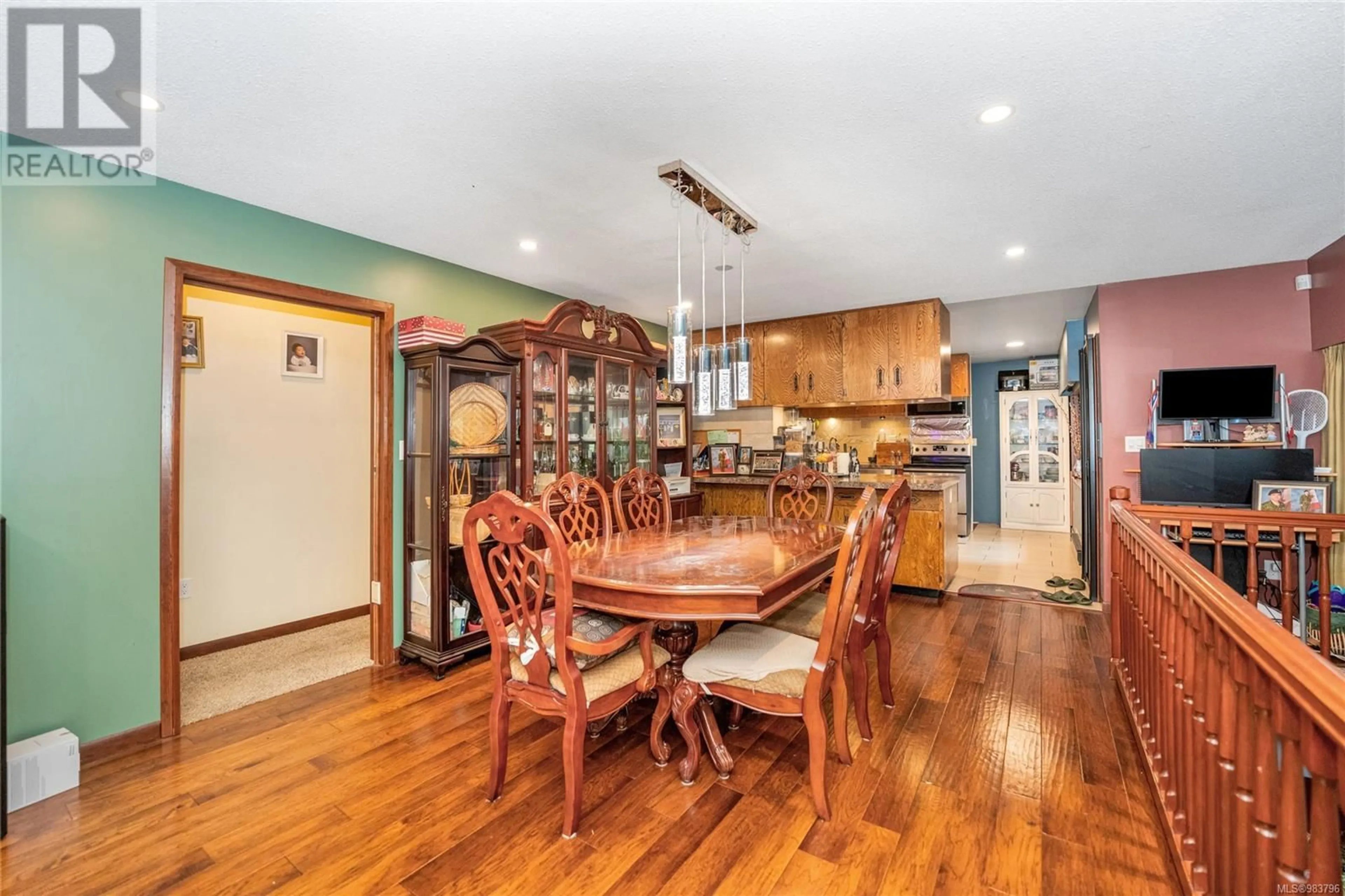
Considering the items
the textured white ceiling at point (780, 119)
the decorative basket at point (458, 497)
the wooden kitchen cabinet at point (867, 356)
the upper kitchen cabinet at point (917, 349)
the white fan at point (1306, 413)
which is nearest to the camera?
the textured white ceiling at point (780, 119)

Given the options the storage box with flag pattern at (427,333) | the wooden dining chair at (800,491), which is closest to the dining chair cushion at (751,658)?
the wooden dining chair at (800,491)

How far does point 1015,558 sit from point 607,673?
5469mm

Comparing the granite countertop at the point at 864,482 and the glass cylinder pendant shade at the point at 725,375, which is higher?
the glass cylinder pendant shade at the point at 725,375

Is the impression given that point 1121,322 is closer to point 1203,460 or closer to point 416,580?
point 1203,460

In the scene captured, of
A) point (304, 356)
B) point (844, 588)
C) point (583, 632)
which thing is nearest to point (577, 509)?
point (583, 632)

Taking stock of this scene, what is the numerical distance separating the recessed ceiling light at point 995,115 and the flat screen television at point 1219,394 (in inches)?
119

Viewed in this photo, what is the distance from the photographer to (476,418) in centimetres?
338

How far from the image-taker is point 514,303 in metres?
4.05

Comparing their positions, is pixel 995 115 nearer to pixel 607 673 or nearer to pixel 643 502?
pixel 607 673

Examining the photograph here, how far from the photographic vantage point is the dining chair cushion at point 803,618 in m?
2.35

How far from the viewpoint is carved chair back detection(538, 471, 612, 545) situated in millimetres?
3025

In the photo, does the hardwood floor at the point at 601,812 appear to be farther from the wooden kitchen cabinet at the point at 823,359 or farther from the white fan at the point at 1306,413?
the wooden kitchen cabinet at the point at 823,359

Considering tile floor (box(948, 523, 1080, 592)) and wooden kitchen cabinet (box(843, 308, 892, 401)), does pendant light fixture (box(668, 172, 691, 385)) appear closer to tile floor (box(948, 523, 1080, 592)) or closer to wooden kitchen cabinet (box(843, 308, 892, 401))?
wooden kitchen cabinet (box(843, 308, 892, 401))

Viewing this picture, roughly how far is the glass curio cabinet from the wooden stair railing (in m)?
3.01
